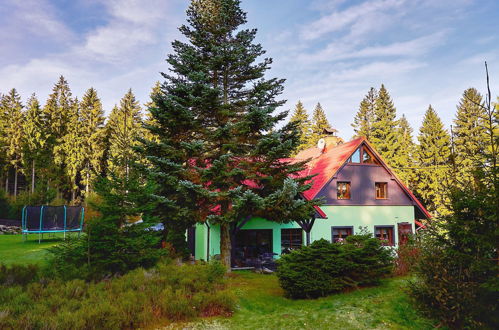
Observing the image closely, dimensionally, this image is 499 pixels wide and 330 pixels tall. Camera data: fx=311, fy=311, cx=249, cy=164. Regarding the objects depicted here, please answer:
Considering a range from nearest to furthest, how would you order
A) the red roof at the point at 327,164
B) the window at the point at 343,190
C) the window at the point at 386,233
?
the red roof at the point at 327,164 < the window at the point at 343,190 < the window at the point at 386,233

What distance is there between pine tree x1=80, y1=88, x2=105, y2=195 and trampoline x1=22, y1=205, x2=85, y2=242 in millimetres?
19601

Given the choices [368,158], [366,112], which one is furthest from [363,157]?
[366,112]

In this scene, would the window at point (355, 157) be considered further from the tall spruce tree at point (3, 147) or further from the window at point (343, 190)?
the tall spruce tree at point (3, 147)

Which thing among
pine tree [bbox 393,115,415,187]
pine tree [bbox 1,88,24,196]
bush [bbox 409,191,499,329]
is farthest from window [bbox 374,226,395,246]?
pine tree [bbox 1,88,24,196]

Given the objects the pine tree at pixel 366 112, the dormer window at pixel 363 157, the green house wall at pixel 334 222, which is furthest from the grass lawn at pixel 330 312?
the pine tree at pixel 366 112

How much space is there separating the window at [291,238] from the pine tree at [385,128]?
90.4 feet

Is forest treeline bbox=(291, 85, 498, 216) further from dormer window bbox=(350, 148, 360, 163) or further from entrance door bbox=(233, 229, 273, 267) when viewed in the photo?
entrance door bbox=(233, 229, 273, 267)

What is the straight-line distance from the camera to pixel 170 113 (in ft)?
42.3

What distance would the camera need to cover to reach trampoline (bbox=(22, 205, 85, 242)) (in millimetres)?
20016

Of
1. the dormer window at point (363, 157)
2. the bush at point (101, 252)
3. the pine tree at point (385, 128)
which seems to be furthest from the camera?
the pine tree at point (385, 128)

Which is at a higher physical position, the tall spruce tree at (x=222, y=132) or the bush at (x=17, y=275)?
the tall spruce tree at (x=222, y=132)

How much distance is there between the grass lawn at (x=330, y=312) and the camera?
7.88m

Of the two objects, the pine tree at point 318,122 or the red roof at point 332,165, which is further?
the pine tree at point 318,122

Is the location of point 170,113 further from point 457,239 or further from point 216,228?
point 457,239
